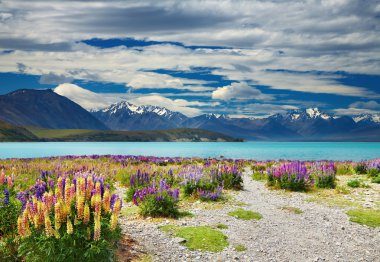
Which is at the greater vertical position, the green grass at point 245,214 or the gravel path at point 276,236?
the green grass at point 245,214

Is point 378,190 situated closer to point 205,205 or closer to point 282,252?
point 205,205

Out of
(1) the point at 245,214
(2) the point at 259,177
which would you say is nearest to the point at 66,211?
(1) the point at 245,214

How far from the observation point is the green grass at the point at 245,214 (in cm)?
1341

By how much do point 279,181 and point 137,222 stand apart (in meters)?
11.0

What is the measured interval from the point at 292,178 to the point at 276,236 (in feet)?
31.5

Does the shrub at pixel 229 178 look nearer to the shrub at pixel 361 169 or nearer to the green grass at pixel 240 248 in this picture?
the green grass at pixel 240 248

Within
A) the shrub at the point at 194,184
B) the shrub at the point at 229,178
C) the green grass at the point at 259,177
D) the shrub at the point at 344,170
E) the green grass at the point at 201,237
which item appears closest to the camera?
the green grass at the point at 201,237

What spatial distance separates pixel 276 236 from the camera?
11445 millimetres

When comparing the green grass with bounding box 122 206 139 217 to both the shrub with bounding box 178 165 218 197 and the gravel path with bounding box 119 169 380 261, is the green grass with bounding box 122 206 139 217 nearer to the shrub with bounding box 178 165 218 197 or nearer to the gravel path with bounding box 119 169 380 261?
the gravel path with bounding box 119 169 380 261

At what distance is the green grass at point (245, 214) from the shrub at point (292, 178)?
6.97 m

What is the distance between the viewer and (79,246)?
6.58 meters

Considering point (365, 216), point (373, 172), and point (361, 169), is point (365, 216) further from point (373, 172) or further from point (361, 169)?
point (361, 169)

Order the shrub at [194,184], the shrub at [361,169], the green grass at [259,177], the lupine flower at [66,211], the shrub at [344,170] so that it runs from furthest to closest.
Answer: the shrub at [344,170] < the shrub at [361,169] < the green grass at [259,177] < the shrub at [194,184] < the lupine flower at [66,211]

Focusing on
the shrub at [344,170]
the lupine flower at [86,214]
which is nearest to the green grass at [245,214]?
the lupine flower at [86,214]
